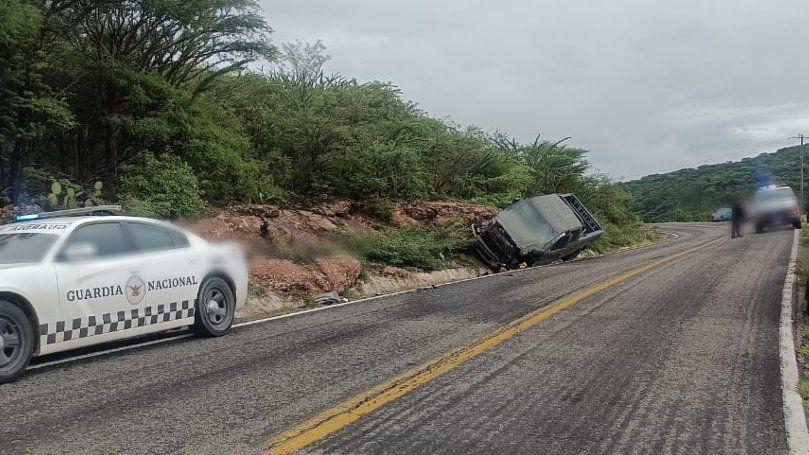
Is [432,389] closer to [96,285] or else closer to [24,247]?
[96,285]

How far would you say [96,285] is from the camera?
626 centimetres

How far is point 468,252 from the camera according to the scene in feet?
62.5

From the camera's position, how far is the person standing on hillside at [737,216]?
24.6 meters

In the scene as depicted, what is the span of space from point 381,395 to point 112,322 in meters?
2.95

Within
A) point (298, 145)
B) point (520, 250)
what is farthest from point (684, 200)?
point (298, 145)

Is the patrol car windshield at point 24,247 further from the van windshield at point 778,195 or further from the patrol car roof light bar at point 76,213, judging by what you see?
the van windshield at point 778,195

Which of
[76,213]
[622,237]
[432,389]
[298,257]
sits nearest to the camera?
[432,389]

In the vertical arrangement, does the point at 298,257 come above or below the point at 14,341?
above

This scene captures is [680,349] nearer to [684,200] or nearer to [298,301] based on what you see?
[298,301]

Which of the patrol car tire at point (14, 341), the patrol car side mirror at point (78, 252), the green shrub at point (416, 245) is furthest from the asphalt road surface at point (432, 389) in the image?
the green shrub at point (416, 245)

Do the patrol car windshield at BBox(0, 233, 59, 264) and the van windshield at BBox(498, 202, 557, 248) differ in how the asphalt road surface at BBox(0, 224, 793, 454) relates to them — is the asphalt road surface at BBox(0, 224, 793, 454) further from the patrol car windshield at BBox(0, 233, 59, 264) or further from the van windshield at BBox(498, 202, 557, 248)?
the van windshield at BBox(498, 202, 557, 248)

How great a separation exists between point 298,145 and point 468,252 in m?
5.73

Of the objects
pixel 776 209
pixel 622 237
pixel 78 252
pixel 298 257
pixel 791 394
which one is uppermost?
pixel 78 252

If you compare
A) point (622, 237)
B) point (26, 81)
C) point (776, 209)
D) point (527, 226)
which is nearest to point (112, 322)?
point (26, 81)
